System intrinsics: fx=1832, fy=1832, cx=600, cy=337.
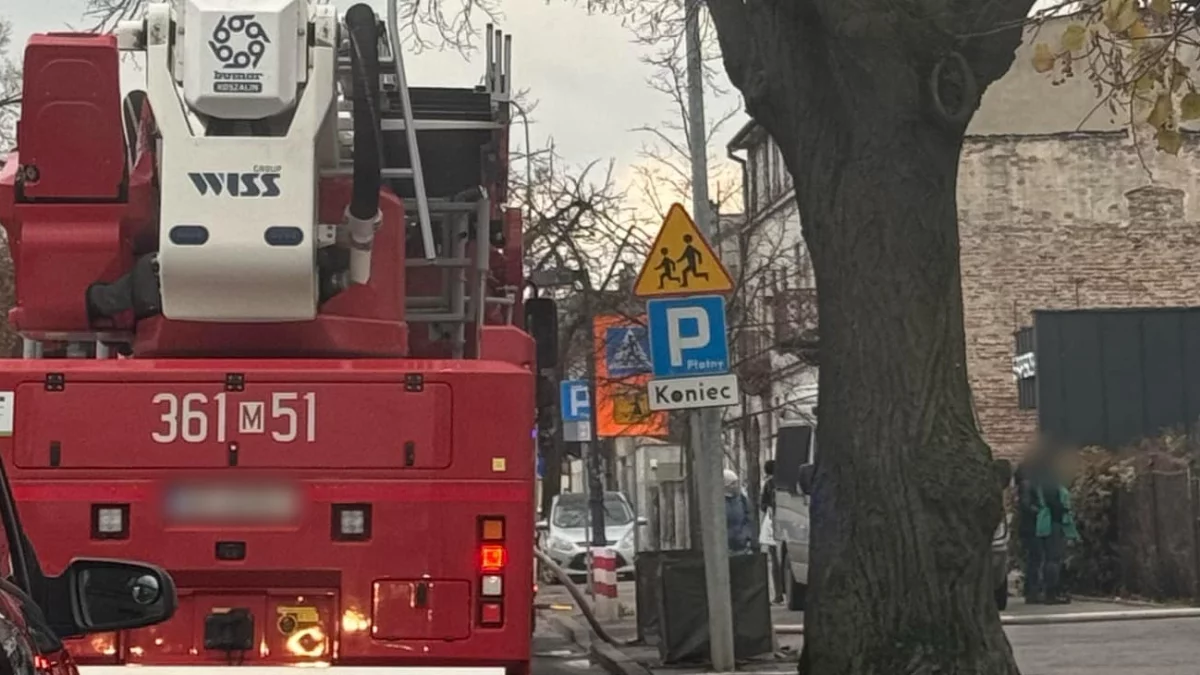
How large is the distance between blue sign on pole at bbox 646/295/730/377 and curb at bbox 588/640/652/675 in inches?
101

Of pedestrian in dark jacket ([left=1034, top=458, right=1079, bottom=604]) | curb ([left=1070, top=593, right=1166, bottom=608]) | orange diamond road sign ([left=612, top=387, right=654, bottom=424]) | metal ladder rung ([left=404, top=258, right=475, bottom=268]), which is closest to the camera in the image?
metal ladder rung ([left=404, top=258, right=475, bottom=268])

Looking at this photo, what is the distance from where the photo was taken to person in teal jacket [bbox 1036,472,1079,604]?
20547 mm

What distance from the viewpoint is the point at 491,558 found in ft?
25.0

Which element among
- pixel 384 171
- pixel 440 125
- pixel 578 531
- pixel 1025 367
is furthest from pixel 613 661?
pixel 578 531

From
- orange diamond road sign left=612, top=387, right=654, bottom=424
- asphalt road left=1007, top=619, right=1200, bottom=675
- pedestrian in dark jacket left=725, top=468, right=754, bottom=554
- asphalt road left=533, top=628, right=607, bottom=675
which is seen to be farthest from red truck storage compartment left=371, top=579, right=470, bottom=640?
pedestrian in dark jacket left=725, top=468, right=754, bottom=554

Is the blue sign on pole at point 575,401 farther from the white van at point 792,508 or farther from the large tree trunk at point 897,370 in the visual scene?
the large tree trunk at point 897,370

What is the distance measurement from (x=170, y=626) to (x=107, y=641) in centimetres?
27

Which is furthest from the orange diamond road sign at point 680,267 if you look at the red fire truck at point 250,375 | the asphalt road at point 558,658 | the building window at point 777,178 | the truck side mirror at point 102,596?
the building window at point 777,178

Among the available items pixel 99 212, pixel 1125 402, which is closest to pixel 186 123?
pixel 99 212

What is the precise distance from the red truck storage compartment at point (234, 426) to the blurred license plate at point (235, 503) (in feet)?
0.35

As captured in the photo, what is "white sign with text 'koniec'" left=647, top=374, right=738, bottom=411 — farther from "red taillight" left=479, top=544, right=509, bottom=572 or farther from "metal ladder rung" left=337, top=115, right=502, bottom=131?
"red taillight" left=479, top=544, right=509, bottom=572

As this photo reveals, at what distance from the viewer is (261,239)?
25.4 ft

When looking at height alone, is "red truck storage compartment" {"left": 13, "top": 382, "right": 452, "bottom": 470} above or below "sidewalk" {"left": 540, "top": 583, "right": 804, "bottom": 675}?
above

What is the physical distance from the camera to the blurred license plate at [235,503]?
300 inches
